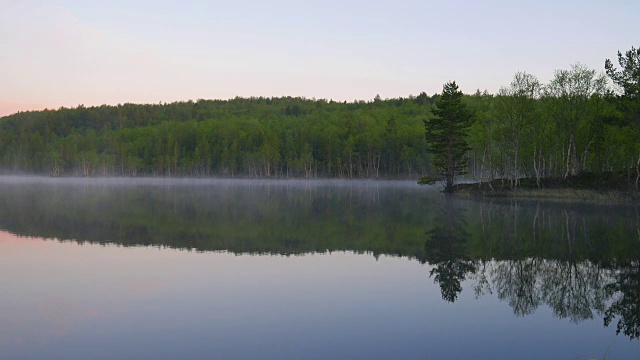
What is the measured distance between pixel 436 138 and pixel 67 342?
66301 millimetres

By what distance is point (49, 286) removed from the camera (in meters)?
18.4

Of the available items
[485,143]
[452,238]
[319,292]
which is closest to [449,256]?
[452,238]

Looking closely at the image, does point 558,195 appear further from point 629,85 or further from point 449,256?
point 449,256

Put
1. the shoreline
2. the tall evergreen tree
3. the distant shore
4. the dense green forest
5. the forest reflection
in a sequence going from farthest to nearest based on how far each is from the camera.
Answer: the tall evergreen tree
the dense green forest
the distant shore
the shoreline
the forest reflection


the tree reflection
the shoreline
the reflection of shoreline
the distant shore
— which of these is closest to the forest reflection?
the tree reflection

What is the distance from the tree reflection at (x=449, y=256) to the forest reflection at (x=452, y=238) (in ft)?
0.15

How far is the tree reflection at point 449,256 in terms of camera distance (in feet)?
62.3

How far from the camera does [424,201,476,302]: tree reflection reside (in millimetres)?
19000

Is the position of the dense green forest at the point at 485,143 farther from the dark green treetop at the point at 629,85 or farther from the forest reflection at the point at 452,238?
the forest reflection at the point at 452,238

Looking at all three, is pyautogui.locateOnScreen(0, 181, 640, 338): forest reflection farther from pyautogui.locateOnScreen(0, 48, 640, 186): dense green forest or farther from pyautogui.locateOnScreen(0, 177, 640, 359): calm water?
pyautogui.locateOnScreen(0, 48, 640, 186): dense green forest

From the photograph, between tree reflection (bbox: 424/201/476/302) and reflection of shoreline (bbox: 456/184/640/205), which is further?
reflection of shoreline (bbox: 456/184/640/205)

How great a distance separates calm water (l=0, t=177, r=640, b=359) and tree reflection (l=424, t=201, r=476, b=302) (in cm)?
11

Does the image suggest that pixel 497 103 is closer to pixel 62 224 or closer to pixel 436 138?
pixel 436 138

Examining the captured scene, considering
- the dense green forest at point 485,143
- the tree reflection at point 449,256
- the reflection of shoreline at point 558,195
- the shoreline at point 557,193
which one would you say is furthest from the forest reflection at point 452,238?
the dense green forest at point 485,143
